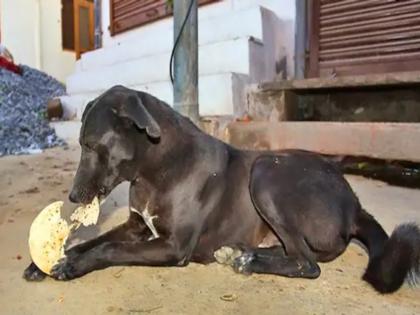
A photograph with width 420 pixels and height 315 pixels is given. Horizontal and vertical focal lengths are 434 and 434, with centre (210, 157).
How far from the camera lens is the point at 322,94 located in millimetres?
3570

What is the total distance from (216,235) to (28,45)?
27.8 feet

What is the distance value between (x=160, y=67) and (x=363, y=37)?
6.70 ft

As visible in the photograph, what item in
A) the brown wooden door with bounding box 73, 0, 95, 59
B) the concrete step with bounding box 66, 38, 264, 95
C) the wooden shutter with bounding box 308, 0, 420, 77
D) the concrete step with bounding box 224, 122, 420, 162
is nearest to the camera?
the concrete step with bounding box 224, 122, 420, 162

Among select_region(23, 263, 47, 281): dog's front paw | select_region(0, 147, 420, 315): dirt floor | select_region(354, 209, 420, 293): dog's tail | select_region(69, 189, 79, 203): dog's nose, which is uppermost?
select_region(69, 189, 79, 203): dog's nose

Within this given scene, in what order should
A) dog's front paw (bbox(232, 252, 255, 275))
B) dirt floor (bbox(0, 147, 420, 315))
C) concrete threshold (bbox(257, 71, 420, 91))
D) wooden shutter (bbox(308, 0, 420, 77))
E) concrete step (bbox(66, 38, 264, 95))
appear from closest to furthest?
dirt floor (bbox(0, 147, 420, 315)) → dog's front paw (bbox(232, 252, 255, 275)) → concrete threshold (bbox(257, 71, 420, 91)) → wooden shutter (bbox(308, 0, 420, 77)) → concrete step (bbox(66, 38, 264, 95))

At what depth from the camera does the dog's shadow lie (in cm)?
178

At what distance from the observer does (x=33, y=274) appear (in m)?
1.35

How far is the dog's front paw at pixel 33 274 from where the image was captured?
1345 millimetres

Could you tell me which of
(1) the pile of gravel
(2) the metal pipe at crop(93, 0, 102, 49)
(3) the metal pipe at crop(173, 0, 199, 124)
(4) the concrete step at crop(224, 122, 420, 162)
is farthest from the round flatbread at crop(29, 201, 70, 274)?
(2) the metal pipe at crop(93, 0, 102, 49)

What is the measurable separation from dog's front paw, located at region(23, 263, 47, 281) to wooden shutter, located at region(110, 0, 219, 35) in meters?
Result: 3.60

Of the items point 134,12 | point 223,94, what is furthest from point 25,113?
point 223,94

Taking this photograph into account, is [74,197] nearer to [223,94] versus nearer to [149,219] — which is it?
[149,219]

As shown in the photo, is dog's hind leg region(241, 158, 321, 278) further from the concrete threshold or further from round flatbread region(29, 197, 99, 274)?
the concrete threshold

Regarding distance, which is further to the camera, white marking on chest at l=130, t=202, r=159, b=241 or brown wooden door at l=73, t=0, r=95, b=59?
brown wooden door at l=73, t=0, r=95, b=59
